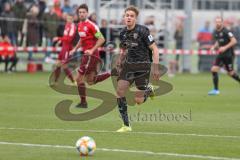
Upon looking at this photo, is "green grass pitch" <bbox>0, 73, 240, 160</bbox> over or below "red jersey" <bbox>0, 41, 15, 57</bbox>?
over

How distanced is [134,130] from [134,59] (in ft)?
4.17

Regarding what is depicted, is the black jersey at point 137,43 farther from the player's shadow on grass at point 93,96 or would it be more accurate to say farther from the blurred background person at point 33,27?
the blurred background person at point 33,27

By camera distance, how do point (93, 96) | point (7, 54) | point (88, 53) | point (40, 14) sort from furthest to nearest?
point (40, 14) → point (7, 54) → point (93, 96) → point (88, 53)

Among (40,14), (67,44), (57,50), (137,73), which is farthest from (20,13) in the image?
(137,73)

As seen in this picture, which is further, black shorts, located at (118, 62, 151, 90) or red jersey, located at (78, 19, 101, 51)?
red jersey, located at (78, 19, 101, 51)

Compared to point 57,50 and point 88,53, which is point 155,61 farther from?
point 57,50

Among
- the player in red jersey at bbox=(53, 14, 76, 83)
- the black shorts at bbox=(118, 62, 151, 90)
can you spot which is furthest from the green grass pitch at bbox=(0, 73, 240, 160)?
the player in red jersey at bbox=(53, 14, 76, 83)

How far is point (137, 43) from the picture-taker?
1383 cm

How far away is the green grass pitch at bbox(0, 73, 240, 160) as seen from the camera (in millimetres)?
10734

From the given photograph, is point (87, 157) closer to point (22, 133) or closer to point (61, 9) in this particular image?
point (22, 133)

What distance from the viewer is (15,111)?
672 inches

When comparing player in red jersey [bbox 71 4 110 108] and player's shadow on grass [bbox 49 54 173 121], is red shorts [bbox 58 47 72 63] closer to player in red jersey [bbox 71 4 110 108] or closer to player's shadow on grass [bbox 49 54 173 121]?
player's shadow on grass [bbox 49 54 173 121]

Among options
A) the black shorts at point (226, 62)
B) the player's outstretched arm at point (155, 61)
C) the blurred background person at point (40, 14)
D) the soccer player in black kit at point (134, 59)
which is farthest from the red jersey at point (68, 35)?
the player's outstretched arm at point (155, 61)

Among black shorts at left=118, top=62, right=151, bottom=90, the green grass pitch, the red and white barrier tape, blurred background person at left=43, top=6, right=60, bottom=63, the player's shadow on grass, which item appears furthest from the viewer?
blurred background person at left=43, top=6, right=60, bottom=63
